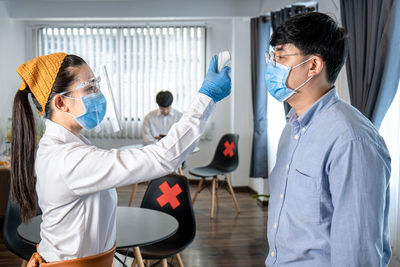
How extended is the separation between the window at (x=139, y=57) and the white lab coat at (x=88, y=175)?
205 inches

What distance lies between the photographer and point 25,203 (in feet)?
5.06

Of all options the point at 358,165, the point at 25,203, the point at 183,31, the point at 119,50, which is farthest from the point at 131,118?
the point at 358,165

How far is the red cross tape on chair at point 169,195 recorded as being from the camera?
10.0 ft

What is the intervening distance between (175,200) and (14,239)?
1107 millimetres

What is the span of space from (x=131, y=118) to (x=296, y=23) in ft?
18.3

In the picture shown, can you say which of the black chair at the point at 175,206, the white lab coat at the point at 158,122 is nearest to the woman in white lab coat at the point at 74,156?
the black chair at the point at 175,206

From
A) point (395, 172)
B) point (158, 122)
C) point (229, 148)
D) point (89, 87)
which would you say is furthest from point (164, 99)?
point (89, 87)

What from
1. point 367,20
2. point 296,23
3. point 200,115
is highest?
point 367,20

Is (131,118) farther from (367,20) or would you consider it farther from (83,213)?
(83,213)

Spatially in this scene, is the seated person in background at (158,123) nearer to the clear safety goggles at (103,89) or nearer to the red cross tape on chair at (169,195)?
the red cross tape on chair at (169,195)

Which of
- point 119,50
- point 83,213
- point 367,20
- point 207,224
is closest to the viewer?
point 83,213

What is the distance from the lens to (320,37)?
1378mm

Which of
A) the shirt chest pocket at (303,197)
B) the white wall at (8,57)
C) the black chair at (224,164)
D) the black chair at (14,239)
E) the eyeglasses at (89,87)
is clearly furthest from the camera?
the white wall at (8,57)

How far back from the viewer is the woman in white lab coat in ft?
4.33
